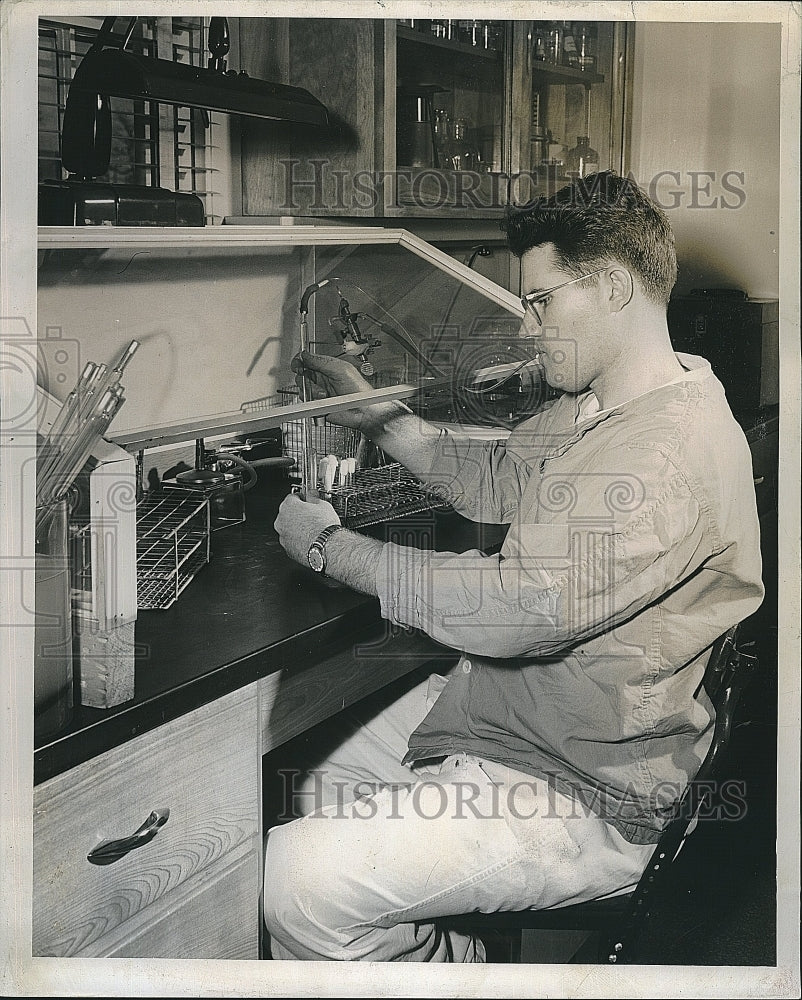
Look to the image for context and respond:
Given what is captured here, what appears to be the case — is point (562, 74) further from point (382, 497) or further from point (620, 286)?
point (382, 497)

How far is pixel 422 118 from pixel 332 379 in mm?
428

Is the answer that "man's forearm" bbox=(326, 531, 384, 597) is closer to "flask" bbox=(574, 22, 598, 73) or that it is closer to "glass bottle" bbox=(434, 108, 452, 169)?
"glass bottle" bbox=(434, 108, 452, 169)

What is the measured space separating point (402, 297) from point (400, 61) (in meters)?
0.34

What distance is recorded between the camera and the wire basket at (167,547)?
1.36m

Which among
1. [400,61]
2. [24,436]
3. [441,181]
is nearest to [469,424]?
[441,181]

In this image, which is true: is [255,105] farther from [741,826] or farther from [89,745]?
[741,826]

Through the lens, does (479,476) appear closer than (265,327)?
Yes

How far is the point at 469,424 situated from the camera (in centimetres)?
156

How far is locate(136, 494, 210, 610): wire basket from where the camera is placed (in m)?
1.36

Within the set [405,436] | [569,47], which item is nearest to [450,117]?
[569,47]

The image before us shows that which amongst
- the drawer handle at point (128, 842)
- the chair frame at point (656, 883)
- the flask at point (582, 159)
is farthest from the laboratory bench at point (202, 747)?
the flask at point (582, 159)

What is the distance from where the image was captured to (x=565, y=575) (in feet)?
4.41

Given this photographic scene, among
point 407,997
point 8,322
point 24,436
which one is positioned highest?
point 8,322

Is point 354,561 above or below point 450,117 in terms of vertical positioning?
below
